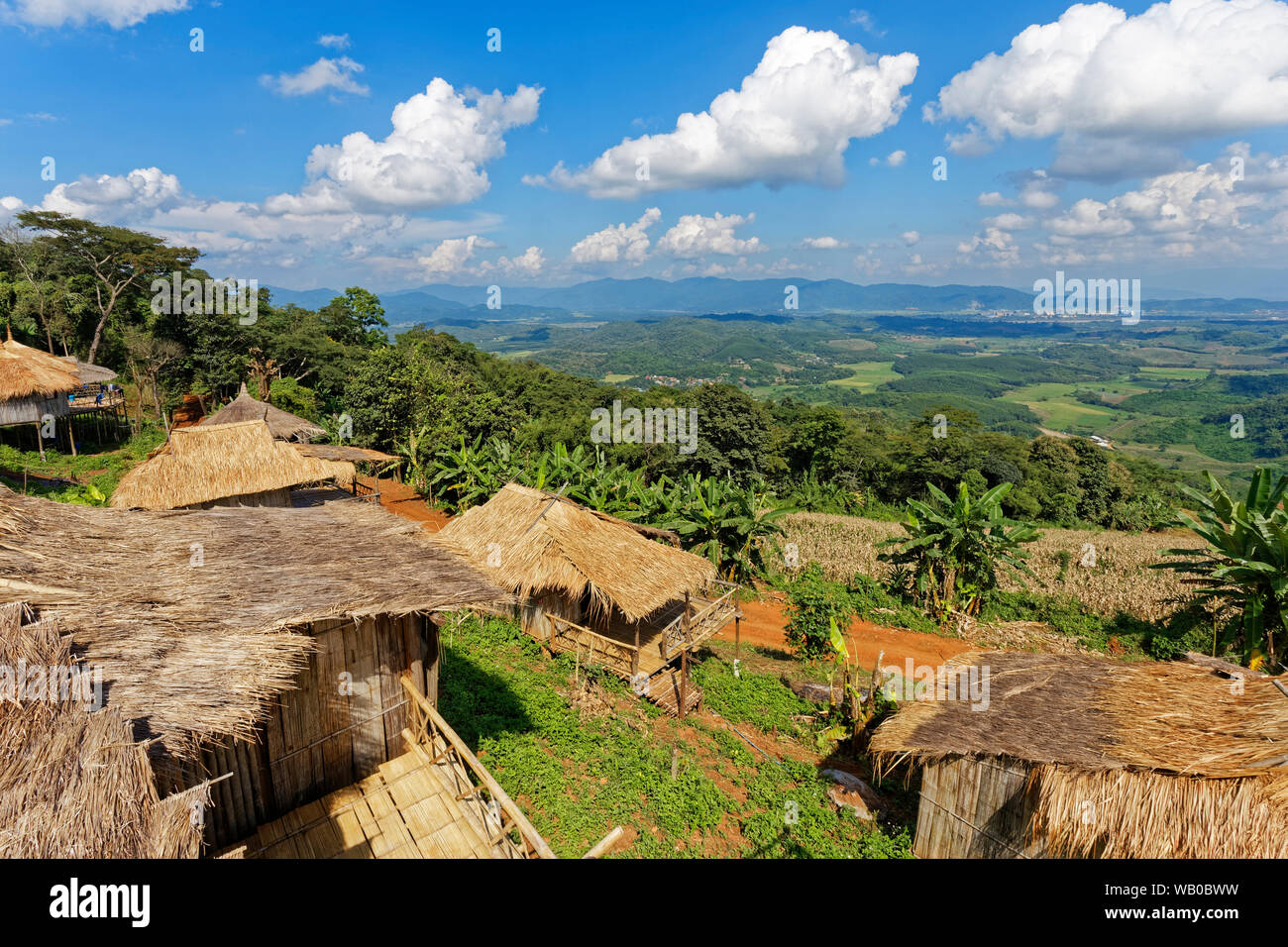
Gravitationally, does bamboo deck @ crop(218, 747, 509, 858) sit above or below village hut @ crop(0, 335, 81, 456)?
below

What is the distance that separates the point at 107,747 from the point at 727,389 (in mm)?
34101

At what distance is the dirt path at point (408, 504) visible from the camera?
878 inches

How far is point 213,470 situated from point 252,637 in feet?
45.0

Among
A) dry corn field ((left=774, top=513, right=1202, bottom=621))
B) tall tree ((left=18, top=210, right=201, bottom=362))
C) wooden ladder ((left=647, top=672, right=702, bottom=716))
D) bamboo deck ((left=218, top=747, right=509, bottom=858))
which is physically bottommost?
wooden ladder ((left=647, top=672, right=702, bottom=716))

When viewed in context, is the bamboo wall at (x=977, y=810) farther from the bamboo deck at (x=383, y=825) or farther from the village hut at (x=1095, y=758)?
the bamboo deck at (x=383, y=825)

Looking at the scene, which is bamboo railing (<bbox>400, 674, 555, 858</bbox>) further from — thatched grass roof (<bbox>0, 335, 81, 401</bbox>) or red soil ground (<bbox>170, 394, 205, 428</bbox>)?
red soil ground (<bbox>170, 394, 205, 428</bbox>)

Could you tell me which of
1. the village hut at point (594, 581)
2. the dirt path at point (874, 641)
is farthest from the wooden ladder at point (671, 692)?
the dirt path at point (874, 641)

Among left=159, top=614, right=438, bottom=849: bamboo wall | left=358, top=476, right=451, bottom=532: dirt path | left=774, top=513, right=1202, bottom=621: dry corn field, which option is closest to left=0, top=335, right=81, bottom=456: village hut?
left=358, top=476, right=451, bottom=532: dirt path

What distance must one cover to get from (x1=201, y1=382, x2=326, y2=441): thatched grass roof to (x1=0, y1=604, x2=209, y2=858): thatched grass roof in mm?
20072

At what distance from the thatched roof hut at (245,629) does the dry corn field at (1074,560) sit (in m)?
15.5

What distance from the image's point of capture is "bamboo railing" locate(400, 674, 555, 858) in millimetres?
5801

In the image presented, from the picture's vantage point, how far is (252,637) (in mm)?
5414
